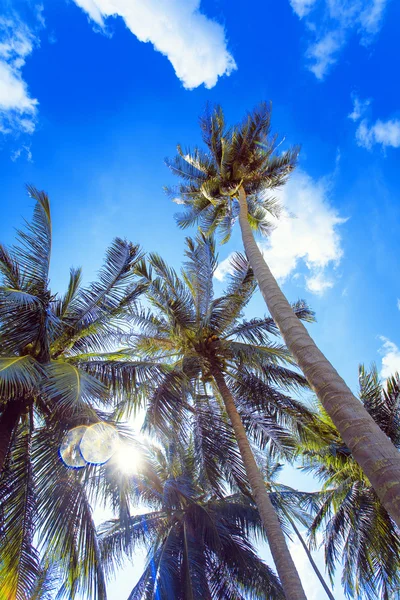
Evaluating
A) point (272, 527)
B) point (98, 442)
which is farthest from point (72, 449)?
point (272, 527)

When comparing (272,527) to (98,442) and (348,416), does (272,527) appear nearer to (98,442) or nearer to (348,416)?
(98,442)

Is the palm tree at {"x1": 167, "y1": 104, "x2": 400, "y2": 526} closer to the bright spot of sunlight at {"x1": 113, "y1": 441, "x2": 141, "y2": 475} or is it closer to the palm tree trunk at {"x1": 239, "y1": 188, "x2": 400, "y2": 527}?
the palm tree trunk at {"x1": 239, "y1": 188, "x2": 400, "y2": 527}

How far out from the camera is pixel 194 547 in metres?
11.2

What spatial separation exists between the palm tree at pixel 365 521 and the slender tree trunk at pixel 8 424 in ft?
27.3

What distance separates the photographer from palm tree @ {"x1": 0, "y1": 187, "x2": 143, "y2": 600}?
5.90m

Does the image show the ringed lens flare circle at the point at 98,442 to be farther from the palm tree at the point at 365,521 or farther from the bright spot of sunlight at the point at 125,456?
the palm tree at the point at 365,521

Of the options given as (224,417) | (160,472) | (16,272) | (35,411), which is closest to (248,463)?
(224,417)

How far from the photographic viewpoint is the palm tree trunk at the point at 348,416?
2885 mm

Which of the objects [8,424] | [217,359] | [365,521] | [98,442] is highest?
[217,359]

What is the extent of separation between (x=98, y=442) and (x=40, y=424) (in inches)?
71.5

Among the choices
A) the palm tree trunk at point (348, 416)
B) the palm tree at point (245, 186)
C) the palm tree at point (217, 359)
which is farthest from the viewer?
the palm tree at point (217, 359)

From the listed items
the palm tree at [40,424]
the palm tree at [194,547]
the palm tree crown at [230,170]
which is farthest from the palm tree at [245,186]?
the palm tree at [194,547]

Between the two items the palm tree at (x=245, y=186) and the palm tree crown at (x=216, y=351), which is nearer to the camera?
the palm tree at (x=245, y=186)

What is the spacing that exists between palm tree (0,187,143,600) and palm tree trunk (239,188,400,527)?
3.24 m
